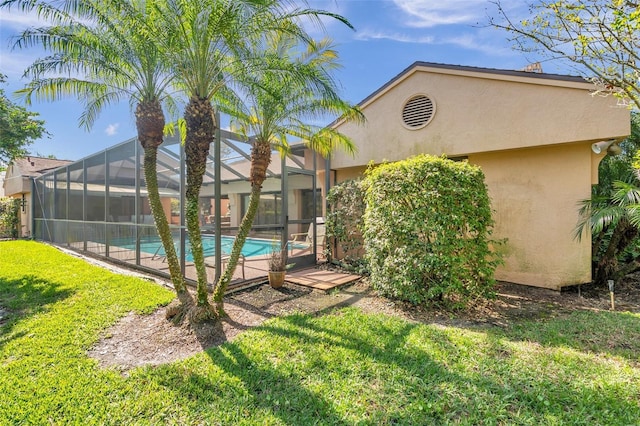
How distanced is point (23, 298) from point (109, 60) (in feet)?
19.5

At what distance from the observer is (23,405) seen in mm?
3211

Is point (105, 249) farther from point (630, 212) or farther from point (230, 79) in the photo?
point (630, 212)

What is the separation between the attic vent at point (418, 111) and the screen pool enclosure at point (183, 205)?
343 cm

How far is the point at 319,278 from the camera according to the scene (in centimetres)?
850

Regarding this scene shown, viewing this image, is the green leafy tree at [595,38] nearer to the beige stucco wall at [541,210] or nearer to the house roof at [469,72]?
the house roof at [469,72]

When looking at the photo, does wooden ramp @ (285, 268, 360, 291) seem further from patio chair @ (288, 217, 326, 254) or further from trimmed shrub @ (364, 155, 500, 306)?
trimmed shrub @ (364, 155, 500, 306)

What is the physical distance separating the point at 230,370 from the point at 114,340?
2.43m

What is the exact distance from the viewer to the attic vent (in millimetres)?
8859

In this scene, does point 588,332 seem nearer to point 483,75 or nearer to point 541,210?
point 541,210

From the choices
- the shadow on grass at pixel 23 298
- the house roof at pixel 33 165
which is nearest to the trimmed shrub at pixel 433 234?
the shadow on grass at pixel 23 298

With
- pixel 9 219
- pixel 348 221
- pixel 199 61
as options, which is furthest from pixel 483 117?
pixel 9 219

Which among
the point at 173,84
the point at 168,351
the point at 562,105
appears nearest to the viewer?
the point at 168,351

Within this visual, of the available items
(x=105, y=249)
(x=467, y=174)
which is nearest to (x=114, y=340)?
(x=467, y=174)

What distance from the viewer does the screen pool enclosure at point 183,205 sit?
7531mm
